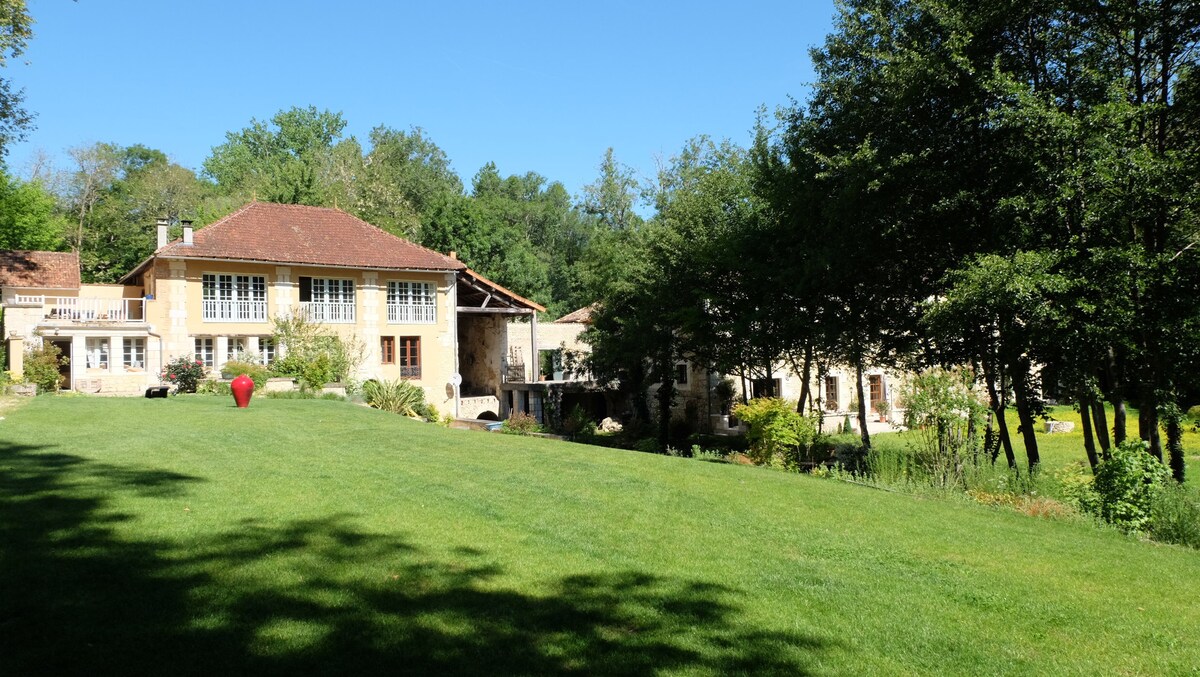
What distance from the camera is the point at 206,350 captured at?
28453 mm

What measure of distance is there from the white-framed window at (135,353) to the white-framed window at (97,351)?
22.8 inches

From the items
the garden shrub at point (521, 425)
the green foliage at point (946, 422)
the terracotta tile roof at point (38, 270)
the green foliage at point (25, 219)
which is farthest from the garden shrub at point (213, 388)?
the green foliage at point (25, 219)

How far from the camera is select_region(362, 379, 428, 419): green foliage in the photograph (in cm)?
2508

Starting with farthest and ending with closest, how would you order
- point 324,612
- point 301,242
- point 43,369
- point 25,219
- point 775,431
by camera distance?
point 25,219 < point 301,242 < point 43,369 < point 775,431 < point 324,612

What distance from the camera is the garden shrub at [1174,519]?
9500 mm

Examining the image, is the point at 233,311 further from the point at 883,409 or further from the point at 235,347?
the point at 883,409

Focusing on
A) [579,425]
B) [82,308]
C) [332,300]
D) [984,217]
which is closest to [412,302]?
[332,300]

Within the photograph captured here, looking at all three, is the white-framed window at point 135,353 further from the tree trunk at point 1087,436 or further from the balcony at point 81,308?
the tree trunk at point 1087,436

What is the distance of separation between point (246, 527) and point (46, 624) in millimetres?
2123

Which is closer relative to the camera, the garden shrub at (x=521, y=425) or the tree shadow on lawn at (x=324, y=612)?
the tree shadow on lawn at (x=324, y=612)

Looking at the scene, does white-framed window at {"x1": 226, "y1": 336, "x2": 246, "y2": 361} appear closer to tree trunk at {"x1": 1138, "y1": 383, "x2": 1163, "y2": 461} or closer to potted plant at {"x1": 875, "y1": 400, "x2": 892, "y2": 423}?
potted plant at {"x1": 875, "y1": 400, "x2": 892, "y2": 423}

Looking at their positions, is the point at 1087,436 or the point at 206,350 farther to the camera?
the point at 206,350

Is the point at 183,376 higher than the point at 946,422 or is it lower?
higher

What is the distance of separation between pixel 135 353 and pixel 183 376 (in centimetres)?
370
